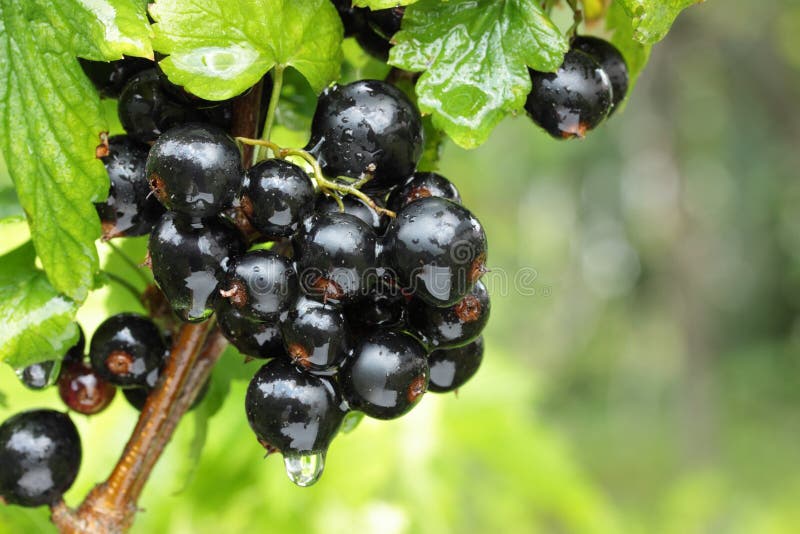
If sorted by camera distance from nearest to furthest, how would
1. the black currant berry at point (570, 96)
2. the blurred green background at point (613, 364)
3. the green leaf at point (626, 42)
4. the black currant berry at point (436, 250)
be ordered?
1. the black currant berry at point (436, 250)
2. the black currant berry at point (570, 96)
3. the green leaf at point (626, 42)
4. the blurred green background at point (613, 364)

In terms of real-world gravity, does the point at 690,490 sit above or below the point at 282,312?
below

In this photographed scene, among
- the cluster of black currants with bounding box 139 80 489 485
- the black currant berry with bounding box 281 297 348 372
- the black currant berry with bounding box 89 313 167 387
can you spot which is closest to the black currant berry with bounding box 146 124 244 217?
the cluster of black currants with bounding box 139 80 489 485

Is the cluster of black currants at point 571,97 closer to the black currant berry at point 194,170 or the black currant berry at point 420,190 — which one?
the black currant berry at point 420,190

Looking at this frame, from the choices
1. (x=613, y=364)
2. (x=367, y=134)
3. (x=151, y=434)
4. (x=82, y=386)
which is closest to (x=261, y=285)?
(x=367, y=134)

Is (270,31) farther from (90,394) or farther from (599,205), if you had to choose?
(599,205)

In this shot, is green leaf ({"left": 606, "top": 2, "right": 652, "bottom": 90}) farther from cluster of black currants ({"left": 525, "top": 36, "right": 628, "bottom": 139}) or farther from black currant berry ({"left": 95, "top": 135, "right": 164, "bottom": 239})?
black currant berry ({"left": 95, "top": 135, "right": 164, "bottom": 239})

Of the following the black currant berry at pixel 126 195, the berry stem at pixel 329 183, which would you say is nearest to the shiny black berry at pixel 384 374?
the berry stem at pixel 329 183

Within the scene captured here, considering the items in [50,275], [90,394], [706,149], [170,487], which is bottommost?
[706,149]

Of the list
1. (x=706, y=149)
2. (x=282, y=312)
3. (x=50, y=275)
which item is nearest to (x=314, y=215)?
(x=282, y=312)
